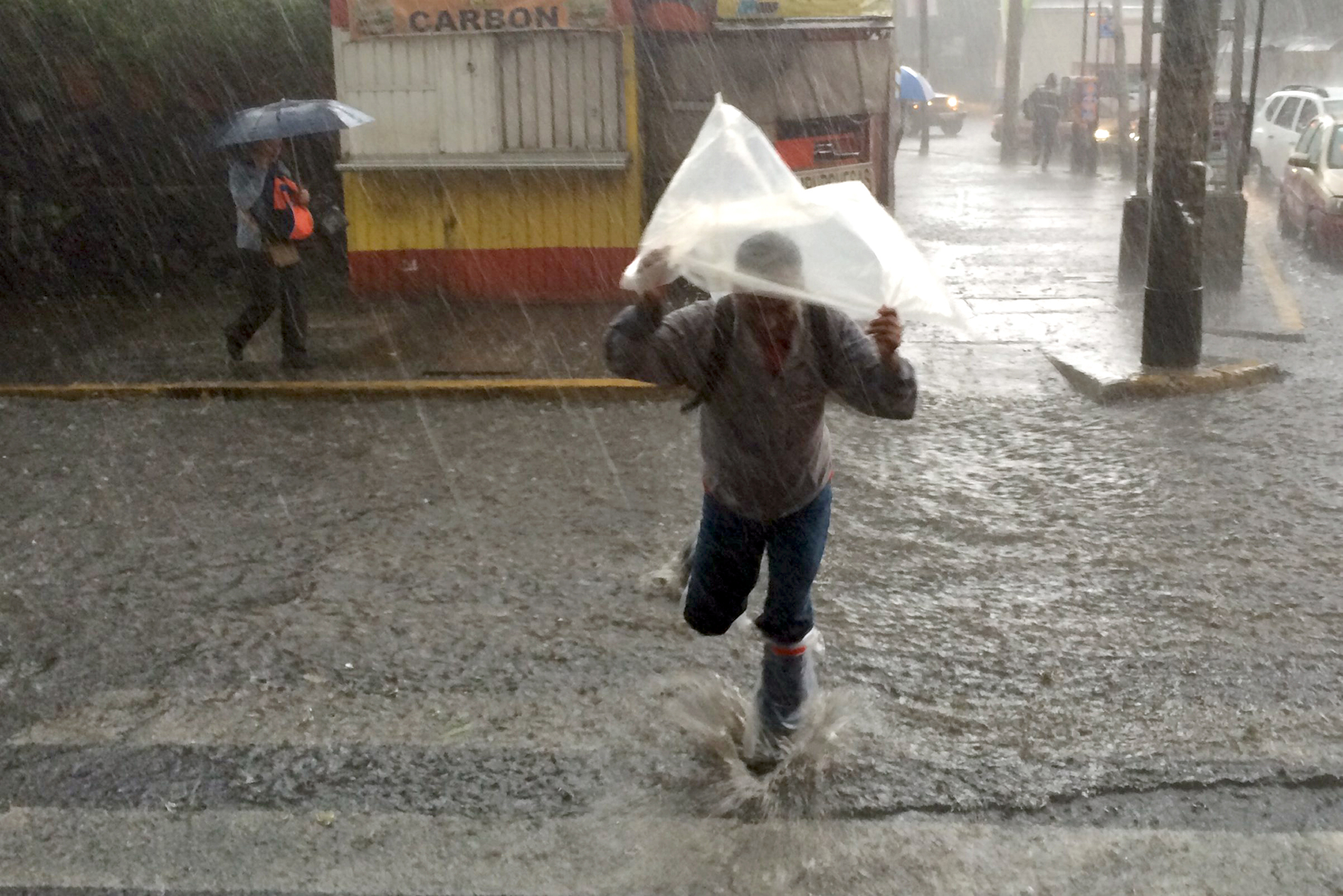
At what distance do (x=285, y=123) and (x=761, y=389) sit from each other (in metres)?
Result: 6.09

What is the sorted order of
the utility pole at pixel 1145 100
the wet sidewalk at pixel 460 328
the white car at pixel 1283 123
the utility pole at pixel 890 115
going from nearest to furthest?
1. the wet sidewalk at pixel 460 328
2. the utility pole at pixel 890 115
3. the utility pole at pixel 1145 100
4. the white car at pixel 1283 123

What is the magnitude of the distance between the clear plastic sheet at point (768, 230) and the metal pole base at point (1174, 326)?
5.51m

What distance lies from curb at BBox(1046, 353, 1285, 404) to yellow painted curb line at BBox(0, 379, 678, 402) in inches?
97.4

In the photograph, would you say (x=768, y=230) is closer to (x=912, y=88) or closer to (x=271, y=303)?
(x=271, y=303)

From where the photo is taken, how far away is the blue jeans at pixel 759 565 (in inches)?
151

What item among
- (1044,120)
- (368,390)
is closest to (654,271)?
(368,390)

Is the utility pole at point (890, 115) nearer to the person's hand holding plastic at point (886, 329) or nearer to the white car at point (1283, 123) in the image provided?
the white car at point (1283, 123)

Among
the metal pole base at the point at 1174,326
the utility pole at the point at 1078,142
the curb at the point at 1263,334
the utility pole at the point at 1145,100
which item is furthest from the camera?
the utility pole at the point at 1078,142

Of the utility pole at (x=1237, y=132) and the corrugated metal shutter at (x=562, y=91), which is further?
the utility pole at (x=1237, y=132)

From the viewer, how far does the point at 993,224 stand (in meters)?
17.7

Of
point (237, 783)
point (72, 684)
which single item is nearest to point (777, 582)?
point (237, 783)

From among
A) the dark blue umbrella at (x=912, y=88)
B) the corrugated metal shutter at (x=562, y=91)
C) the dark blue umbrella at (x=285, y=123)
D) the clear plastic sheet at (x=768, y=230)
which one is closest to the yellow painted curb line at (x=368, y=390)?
the dark blue umbrella at (x=285, y=123)

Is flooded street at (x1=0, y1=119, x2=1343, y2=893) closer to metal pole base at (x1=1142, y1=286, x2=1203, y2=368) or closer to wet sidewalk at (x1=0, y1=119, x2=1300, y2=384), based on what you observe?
metal pole base at (x1=1142, y1=286, x2=1203, y2=368)

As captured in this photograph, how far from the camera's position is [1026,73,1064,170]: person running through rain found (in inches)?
1156
